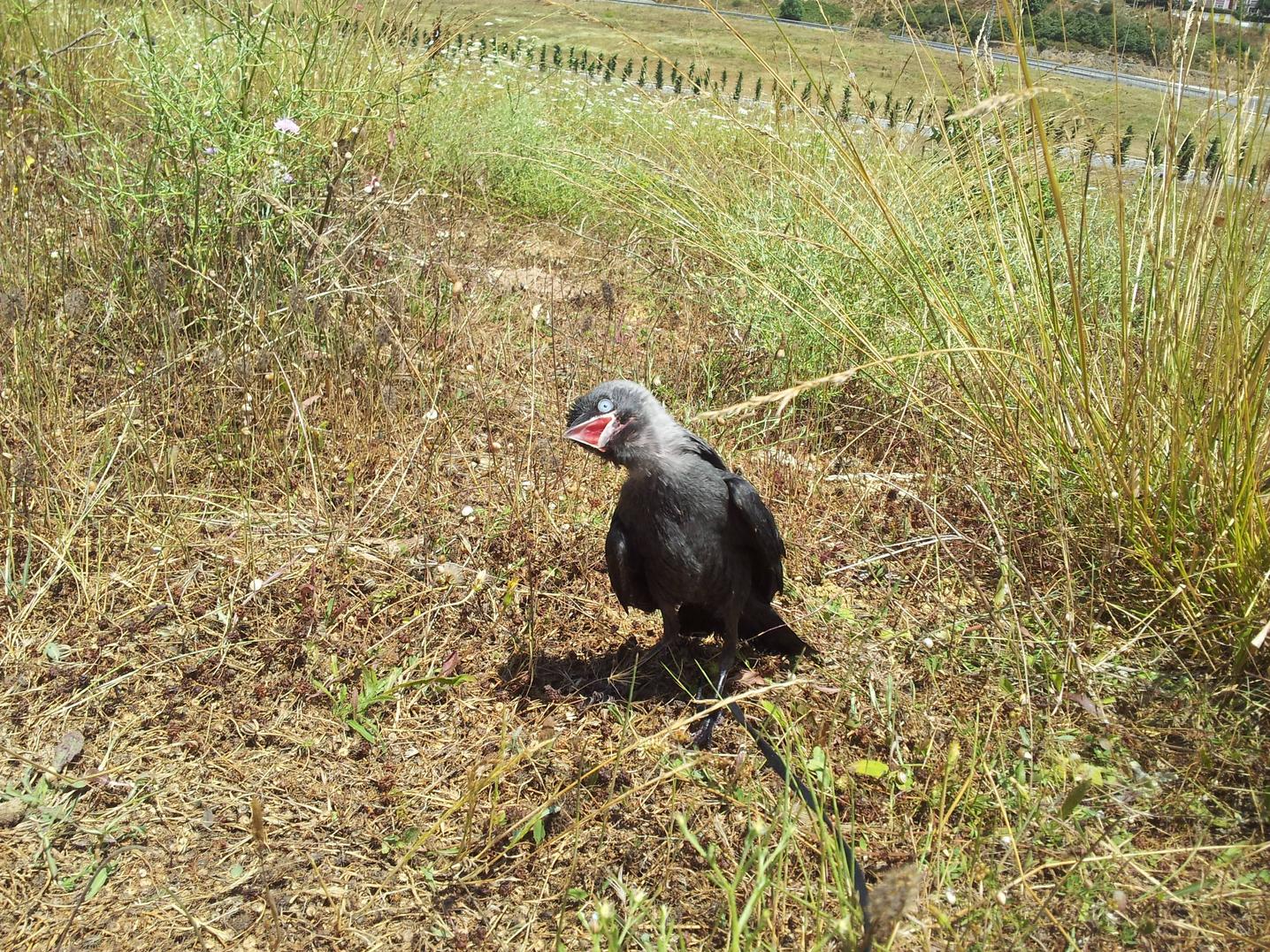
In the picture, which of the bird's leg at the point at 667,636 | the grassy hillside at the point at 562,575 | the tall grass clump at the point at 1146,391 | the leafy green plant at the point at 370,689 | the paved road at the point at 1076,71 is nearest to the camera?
the grassy hillside at the point at 562,575

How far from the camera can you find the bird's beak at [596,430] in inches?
90.0

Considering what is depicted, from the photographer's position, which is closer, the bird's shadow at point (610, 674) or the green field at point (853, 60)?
the bird's shadow at point (610, 674)

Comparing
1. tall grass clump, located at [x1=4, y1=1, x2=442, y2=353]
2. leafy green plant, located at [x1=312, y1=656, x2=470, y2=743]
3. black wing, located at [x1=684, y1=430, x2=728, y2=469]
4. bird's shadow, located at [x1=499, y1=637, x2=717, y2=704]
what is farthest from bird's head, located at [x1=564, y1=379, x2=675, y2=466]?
tall grass clump, located at [x1=4, y1=1, x2=442, y2=353]

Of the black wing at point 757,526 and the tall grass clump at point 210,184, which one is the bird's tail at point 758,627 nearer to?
the black wing at point 757,526

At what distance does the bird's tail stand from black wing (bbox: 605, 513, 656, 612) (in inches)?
8.2

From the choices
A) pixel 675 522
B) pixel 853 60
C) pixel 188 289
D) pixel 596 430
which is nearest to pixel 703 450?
pixel 675 522

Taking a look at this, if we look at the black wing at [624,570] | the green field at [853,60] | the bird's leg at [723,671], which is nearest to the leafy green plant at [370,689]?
the black wing at [624,570]

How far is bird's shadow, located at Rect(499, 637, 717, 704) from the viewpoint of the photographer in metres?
2.51

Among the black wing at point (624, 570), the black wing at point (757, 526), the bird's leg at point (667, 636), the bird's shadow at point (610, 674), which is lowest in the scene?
the bird's shadow at point (610, 674)

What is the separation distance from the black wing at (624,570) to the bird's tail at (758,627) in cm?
21

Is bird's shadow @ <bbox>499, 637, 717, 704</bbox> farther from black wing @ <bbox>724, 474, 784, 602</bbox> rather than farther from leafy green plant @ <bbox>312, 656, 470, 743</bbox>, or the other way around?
black wing @ <bbox>724, 474, 784, 602</bbox>

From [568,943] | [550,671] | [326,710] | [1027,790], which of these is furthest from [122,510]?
[1027,790]

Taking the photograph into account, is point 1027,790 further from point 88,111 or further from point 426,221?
point 88,111

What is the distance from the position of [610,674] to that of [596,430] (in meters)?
0.78
